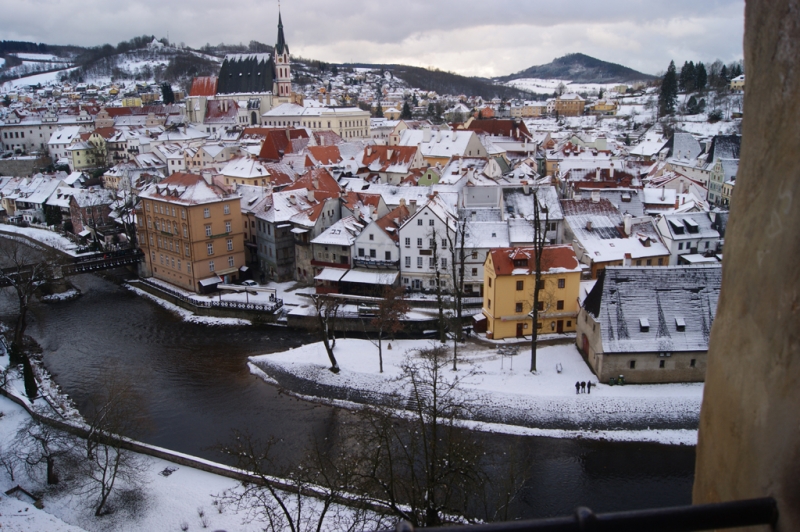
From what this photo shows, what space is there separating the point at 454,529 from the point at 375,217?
30460mm

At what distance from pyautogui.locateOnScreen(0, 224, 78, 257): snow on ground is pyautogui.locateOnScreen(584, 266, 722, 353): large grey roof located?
1270 inches

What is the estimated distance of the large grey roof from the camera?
19.6m

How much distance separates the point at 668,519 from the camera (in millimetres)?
1572

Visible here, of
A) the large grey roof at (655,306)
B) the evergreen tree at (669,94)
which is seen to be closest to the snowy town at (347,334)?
the large grey roof at (655,306)

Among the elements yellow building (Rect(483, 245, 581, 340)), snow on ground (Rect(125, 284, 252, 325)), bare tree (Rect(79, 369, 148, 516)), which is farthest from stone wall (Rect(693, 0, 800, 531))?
snow on ground (Rect(125, 284, 252, 325))

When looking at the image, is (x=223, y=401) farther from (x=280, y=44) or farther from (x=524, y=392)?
(x=280, y=44)

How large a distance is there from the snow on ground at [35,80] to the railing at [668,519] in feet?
605

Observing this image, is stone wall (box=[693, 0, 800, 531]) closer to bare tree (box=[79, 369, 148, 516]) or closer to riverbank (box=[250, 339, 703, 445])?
bare tree (box=[79, 369, 148, 516])

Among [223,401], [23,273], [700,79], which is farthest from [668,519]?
[700,79]

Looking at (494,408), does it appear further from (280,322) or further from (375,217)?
(375,217)

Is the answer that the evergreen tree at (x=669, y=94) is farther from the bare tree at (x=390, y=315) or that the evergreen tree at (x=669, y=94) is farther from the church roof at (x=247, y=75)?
the bare tree at (x=390, y=315)

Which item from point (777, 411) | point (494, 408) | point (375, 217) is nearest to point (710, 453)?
point (777, 411)

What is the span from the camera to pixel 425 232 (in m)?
28.5

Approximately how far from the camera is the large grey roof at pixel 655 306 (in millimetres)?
19578
